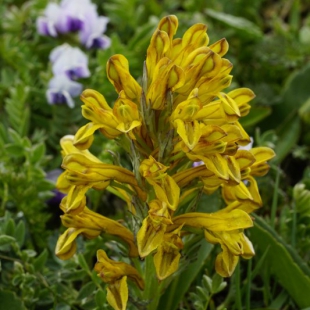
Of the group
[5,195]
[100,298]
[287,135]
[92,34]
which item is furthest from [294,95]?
[100,298]

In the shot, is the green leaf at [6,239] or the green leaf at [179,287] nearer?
the green leaf at [6,239]

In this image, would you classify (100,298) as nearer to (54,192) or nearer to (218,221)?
(218,221)

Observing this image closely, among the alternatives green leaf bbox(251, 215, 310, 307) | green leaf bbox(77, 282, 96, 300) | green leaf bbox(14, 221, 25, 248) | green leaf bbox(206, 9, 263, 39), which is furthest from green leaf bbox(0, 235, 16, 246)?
green leaf bbox(206, 9, 263, 39)

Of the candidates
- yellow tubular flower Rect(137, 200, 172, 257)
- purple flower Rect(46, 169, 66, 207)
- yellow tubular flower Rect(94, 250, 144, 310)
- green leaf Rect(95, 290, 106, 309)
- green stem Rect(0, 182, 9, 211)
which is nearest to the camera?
yellow tubular flower Rect(137, 200, 172, 257)

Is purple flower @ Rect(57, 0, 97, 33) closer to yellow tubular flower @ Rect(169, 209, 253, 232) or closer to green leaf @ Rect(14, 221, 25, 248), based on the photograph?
green leaf @ Rect(14, 221, 25, 248)

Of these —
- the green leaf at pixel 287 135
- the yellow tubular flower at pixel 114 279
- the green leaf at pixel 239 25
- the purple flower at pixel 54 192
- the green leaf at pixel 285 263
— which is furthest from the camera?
the green leaf at pixel 239 25

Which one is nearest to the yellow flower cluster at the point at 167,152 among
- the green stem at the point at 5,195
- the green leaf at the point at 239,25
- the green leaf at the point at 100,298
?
the green leaf at the point at 100,298

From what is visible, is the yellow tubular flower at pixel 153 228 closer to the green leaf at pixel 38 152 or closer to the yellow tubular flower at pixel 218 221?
the yellow tubular flower at pixel 218 221
